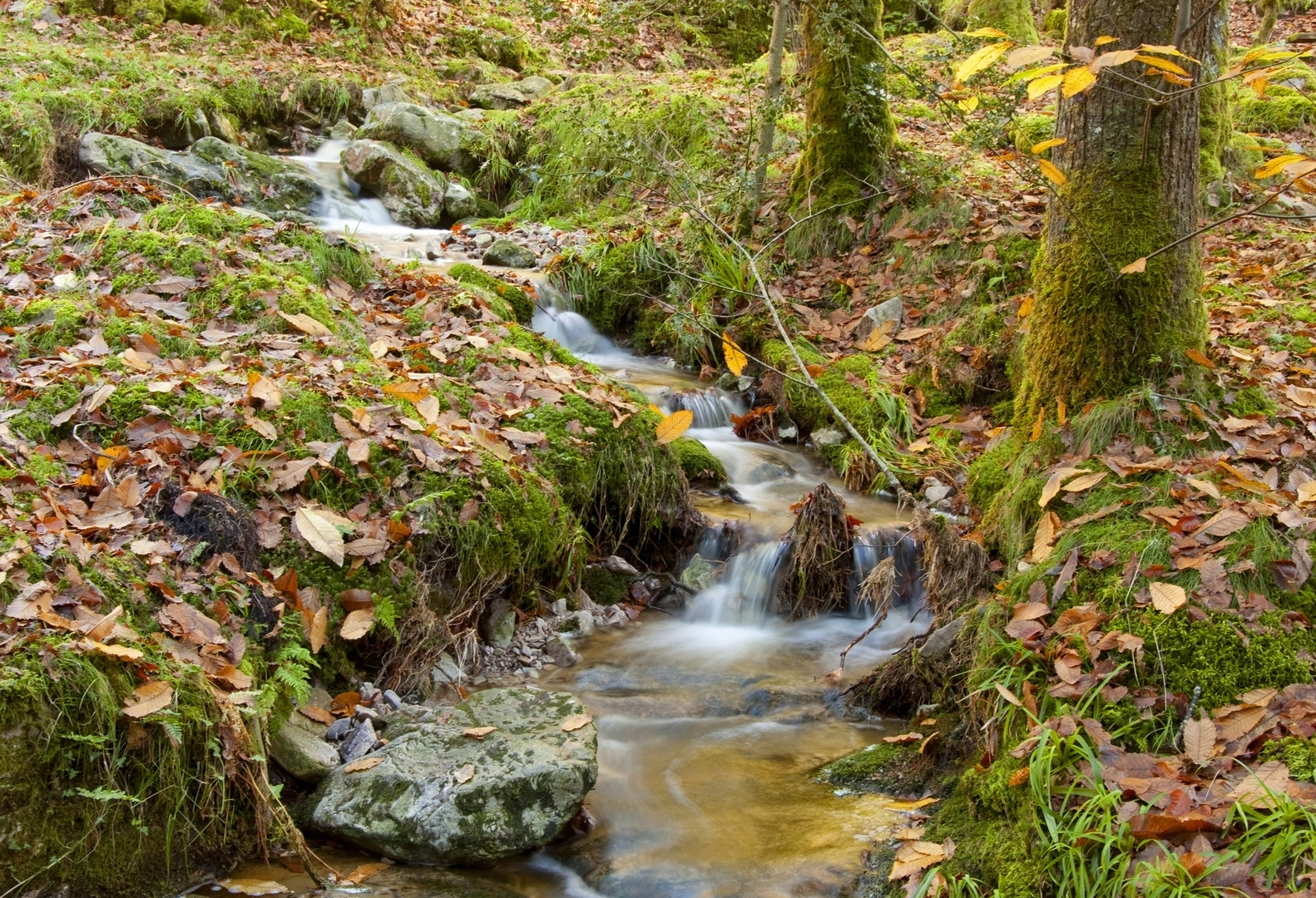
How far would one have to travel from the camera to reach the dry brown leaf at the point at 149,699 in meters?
2.95

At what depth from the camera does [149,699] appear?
118 inches

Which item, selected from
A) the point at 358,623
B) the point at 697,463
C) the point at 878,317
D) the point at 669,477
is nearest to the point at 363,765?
the point at 358,623

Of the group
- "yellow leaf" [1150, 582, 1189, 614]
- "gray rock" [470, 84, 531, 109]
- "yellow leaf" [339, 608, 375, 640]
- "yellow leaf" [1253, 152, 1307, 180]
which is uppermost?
"gray rock" [470, 84, 531, 109]

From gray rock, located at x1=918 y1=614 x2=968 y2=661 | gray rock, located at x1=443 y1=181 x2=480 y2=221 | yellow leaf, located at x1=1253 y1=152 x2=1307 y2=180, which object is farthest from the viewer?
gray rock, located at x1=443 y1=181 x2=480 y2=221

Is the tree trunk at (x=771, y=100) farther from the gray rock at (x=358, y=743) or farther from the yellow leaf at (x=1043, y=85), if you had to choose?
the gray rock at (x=358, y=743)

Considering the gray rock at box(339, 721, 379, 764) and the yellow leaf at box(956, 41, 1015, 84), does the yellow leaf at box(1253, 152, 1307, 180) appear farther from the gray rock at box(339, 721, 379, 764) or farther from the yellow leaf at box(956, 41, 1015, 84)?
the gray rock at box(339, 721, 379, 764)

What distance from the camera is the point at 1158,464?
13.2 feet

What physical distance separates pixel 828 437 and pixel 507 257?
3.89 meters

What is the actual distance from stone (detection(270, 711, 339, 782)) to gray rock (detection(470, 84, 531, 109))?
11938 millimetres

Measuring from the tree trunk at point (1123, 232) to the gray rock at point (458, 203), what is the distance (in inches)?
323

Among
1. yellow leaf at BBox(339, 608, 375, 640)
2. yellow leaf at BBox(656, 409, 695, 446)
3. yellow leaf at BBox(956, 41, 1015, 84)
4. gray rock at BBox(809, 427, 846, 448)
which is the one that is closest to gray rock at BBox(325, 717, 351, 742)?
yellow leaf at BBox(339, 608, 375, 640)

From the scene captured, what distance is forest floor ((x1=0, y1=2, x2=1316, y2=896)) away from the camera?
3000mm

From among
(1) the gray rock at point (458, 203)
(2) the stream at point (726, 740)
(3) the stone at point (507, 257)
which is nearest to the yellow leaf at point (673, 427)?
(2) the stream at point (726, 740)

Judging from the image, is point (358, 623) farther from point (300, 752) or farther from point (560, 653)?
point (560, 653)
